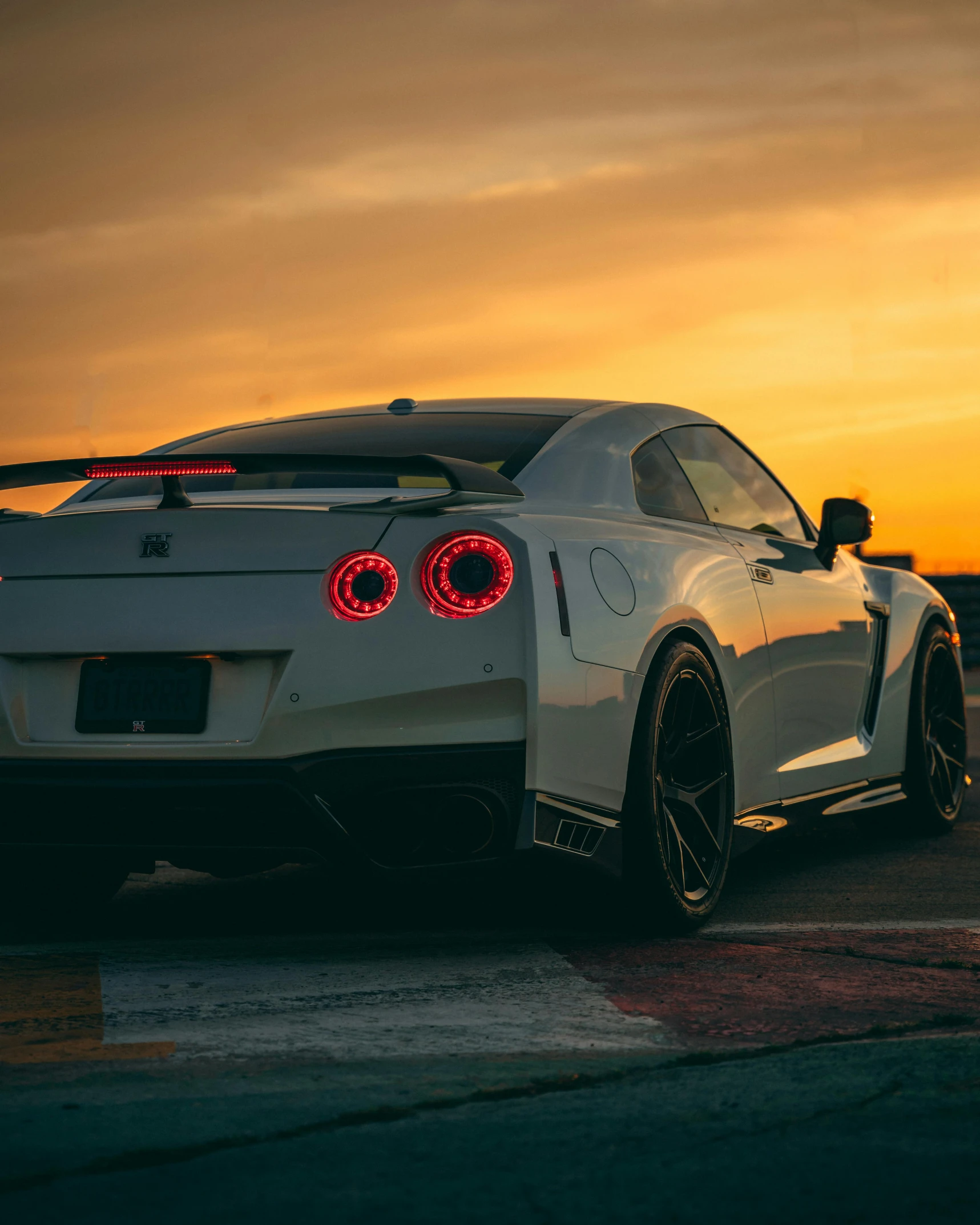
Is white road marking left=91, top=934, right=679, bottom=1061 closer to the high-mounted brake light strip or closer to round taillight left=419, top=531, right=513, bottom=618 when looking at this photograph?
round taillight left=419, top=531, right=513, bottom=618

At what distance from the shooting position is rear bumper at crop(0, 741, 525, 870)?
3.99 metres

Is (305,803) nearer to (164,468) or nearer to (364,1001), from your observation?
(364,1001)

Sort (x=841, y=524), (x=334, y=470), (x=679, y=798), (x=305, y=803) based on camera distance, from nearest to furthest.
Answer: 1. (x=305, y=803)
2. (x=334, y=470)
3. (x=679, y=798)
4. (x=841, y=524)

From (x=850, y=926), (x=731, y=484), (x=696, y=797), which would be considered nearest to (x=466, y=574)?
(x=696, y=797)

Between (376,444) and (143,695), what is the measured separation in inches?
49.0

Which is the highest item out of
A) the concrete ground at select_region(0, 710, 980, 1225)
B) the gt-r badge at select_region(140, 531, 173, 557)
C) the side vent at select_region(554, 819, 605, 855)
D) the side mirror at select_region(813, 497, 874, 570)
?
the side mirror at select_region(813, 497, 874, 570)

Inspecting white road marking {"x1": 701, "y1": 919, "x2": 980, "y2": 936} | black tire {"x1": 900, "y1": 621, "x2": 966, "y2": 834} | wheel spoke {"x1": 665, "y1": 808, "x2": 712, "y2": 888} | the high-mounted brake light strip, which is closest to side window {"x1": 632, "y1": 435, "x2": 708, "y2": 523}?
wheel spoke {"x1": 665, "y1": 808, "x2": 712, "y2": 888}

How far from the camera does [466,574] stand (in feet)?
13.2

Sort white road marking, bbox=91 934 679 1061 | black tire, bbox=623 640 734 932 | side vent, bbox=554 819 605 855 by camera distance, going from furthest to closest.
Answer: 1. black tire, bbox=623 640 734 932
2. side vent, bbox=554 819 605 855
3. white road marking, bbox=91 934 679 1061

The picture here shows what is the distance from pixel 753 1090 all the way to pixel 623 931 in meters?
1.66

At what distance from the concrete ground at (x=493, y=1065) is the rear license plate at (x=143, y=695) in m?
0.59

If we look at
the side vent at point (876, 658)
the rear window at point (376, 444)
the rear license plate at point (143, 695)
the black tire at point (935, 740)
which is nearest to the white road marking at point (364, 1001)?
the rear license plate at point (143, 695)

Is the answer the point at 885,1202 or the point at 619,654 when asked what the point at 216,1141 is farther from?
the point at 619,654

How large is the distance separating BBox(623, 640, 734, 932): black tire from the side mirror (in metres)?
1.50
